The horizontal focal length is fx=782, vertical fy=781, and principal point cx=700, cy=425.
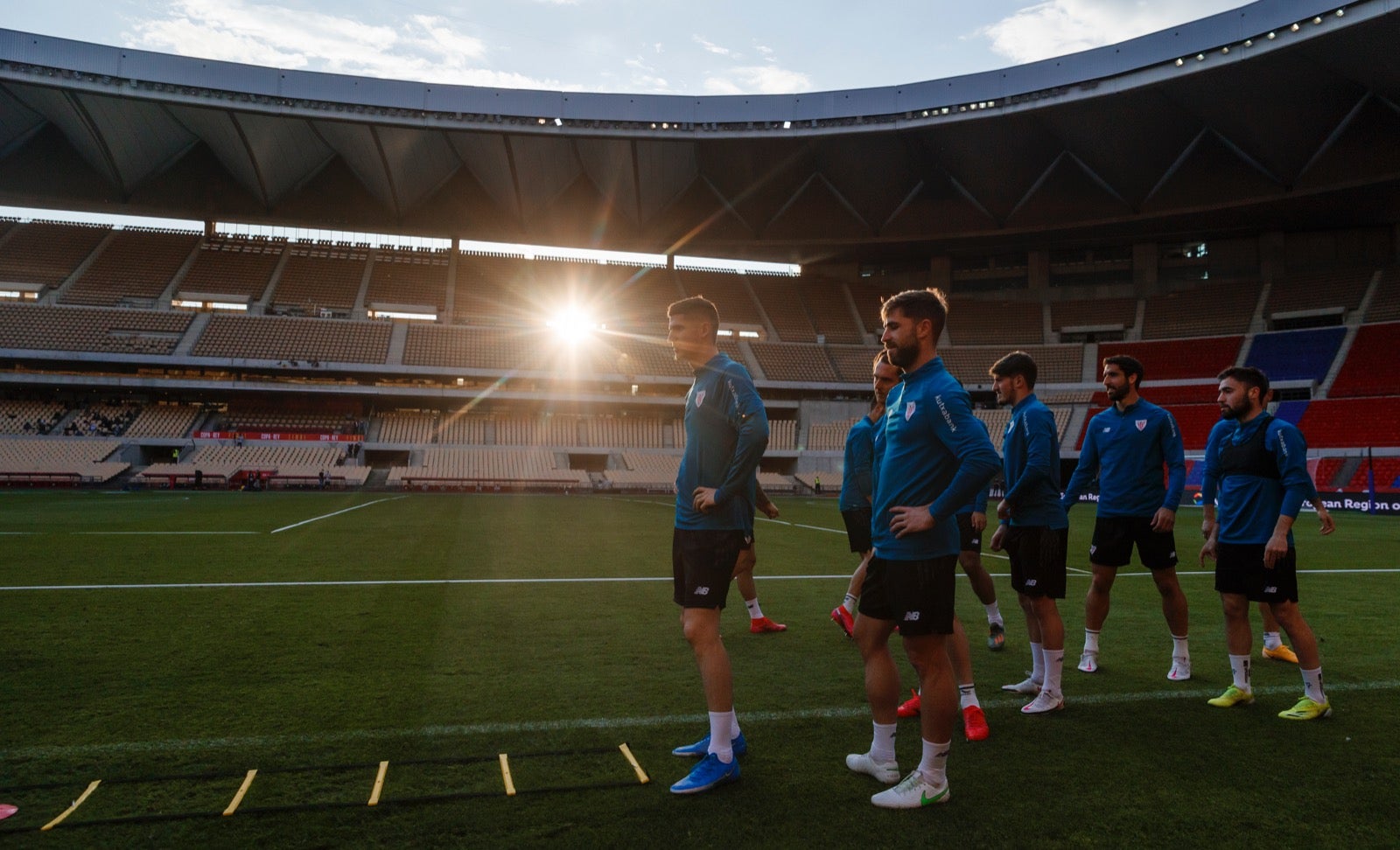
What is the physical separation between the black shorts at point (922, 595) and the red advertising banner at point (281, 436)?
1605 inches

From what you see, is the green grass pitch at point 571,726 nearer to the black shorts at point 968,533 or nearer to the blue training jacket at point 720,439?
the black shorts at point 968,533

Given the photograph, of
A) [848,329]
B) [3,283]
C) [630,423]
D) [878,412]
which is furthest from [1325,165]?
[3,283]

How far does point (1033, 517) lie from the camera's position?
15.9 feet

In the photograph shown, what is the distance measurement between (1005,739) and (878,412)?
2.48m

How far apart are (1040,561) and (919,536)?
186 centimetres

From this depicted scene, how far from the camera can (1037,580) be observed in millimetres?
4695

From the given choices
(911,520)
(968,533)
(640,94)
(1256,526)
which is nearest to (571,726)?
(911,520)

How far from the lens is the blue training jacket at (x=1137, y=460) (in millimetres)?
5191

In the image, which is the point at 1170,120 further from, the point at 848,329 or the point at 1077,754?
the point at 1077,754

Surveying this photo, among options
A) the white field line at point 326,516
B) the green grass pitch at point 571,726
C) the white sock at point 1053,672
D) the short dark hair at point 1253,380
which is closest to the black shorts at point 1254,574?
the green grass pitch at point 571,726

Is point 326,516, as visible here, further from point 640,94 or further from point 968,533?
point 640,94

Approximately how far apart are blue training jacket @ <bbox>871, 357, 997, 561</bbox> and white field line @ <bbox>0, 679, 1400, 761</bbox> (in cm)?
130

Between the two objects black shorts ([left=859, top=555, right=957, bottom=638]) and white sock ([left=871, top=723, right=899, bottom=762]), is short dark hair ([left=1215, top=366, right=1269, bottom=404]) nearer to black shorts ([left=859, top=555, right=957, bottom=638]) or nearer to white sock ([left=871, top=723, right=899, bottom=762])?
black shorts ([left=859, top=555, right=957, bottom=638])

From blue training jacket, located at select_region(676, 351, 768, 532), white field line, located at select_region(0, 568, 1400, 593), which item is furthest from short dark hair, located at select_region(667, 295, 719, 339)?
white field line, located at select_region(0, 568, 1400, 593)
